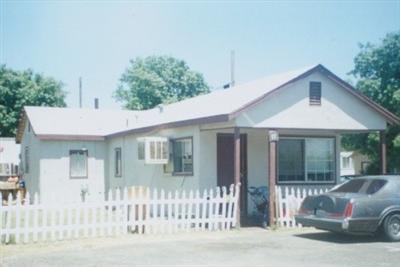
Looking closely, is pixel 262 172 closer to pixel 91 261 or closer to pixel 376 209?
pixel 376 209

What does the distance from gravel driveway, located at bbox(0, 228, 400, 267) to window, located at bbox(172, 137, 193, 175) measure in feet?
13.1

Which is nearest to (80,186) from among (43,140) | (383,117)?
(43,140)

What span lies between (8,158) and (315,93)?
2216cm

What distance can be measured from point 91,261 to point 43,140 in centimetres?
1441

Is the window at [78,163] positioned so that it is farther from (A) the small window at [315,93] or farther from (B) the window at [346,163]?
(B) the window at [346,163]

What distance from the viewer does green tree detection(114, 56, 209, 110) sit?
173ft

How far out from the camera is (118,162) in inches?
899

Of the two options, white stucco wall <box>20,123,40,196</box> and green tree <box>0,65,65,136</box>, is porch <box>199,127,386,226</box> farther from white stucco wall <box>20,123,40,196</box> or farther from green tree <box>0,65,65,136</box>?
green tree <box>0,65,65,136</box>

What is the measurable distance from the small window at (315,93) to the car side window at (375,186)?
13.4 feet

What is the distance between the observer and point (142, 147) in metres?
18.3

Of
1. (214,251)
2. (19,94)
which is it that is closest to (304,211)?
(214,251)

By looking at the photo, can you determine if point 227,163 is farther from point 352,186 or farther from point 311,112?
point 352,186

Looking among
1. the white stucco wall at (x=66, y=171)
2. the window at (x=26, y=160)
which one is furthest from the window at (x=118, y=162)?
the window at (x=26, y=160)

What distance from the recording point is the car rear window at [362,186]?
1176 centimetres
